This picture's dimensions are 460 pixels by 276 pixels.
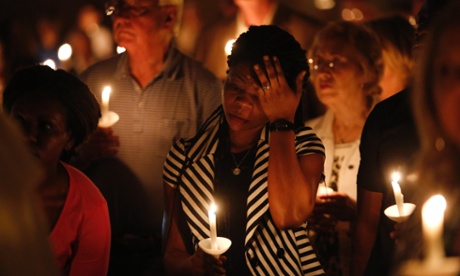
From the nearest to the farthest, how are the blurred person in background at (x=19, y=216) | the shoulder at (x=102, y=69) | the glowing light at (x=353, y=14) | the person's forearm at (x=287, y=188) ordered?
the blurred person in background at (x=19, y=216) → the person's forearm at (x=287, y=188) → the shoulder at (x=102, y=69) → the glowing light at (x=353, y=14)

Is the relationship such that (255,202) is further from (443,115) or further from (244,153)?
(443,115)

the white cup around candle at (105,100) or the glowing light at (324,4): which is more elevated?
the glowing light at (324,4)

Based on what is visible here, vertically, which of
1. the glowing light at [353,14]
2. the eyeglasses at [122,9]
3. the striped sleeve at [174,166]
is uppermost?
the glowing light at [353,14]

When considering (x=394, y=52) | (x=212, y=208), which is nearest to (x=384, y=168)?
(x=212, y=208)

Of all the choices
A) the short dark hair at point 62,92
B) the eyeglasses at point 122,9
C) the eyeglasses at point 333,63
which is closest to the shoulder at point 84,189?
the short dark hair at point 62,92

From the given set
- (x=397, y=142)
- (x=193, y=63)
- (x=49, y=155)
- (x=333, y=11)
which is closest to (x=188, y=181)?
(x=49, y=155)

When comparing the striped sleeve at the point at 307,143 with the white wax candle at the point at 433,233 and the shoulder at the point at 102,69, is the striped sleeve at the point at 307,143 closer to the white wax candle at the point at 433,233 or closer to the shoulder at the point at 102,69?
the white wax candle at the point at 433,233

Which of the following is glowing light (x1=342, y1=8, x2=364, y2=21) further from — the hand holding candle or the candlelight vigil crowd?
the hand holding candle

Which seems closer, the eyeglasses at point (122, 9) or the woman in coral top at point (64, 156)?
the woman in coral top at point (64, 156)

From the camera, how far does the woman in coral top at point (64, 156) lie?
286cm

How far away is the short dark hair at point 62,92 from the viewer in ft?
10.2

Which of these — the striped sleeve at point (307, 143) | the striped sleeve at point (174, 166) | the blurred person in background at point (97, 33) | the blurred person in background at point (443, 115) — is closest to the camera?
the blurred person in background at point (443, 115)

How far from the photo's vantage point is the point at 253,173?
9.30ft

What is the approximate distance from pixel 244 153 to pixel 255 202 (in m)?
0.22
